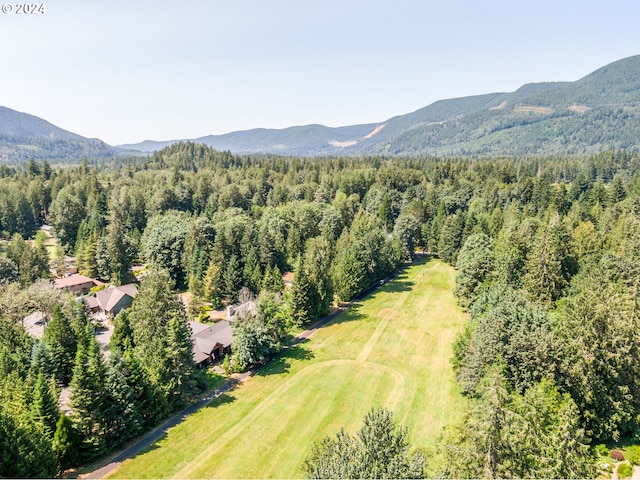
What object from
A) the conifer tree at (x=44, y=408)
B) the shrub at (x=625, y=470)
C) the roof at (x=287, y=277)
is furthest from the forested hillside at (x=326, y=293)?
the shrub at (x=625, y=470)

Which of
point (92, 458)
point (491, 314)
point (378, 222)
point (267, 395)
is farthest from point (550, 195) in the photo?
point (92, 458)

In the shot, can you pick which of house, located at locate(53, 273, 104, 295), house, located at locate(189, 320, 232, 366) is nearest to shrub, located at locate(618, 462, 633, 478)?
house, located at locate(189, 320, 232, 366)

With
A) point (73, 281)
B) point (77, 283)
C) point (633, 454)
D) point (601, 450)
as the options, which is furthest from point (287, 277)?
point (633, 454)

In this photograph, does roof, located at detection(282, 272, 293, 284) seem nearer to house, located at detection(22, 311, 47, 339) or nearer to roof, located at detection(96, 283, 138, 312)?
roof, located at detection(96, 283, 138, 312)

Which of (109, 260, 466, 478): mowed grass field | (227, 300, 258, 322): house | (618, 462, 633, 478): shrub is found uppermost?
(227, 300, 258, 322): house

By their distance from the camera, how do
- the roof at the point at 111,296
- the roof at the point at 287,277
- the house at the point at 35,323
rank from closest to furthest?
1. the house at the point at 35,323
2. the roof at the point at 111,296
3. the roof at the point at 287,277

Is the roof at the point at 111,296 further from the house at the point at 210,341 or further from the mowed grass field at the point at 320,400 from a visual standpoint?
the mowed grass field at the point at 320,400

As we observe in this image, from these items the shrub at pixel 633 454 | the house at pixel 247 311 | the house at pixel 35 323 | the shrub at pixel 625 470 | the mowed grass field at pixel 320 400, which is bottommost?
the shrub at pixel 633 454

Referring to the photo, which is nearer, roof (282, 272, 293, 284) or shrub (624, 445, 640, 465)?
shrub (624, 445, 640, 465)
